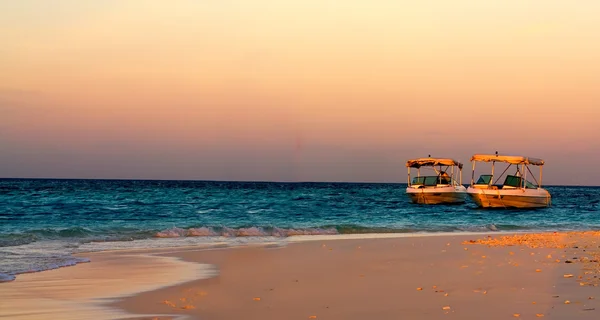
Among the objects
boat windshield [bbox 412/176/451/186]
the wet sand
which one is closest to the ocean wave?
the wet sand

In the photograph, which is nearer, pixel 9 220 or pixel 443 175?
pixel 9 220

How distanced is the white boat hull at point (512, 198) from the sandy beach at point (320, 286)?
135 feet

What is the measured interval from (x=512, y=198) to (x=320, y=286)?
51.2 m

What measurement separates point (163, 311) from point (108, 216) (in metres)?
38.3

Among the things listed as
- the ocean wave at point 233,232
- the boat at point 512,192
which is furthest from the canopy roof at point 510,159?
the ocean wave at point 233,232

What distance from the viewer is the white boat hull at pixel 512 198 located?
6305 cm

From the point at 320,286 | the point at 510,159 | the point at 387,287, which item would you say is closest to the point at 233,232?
the point at 320,286

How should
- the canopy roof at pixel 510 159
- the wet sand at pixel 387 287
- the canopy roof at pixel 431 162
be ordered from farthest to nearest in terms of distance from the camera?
the canopy roof at pixel 431 162 < the canopy roof at pixel 510 159 < the wet sand at pixel 387 287

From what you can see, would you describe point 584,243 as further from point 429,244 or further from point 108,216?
point 108,216

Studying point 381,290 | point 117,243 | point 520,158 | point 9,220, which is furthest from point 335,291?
point 520,158

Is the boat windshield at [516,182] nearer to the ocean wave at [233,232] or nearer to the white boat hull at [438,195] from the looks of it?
the white boat hull at [438,195]

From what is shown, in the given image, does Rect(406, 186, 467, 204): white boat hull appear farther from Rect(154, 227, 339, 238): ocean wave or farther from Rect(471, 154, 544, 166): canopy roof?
Rect(154, 227, 339, 238): ocean wave

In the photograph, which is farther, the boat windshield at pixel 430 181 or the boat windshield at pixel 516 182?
the boat windshield at pixel 430 181

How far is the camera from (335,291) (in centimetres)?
Result: 1395
